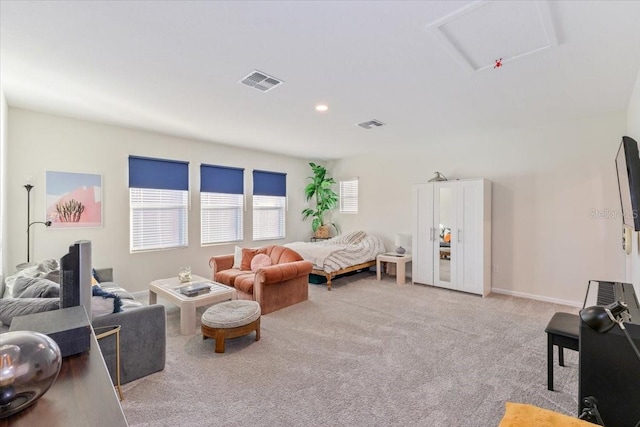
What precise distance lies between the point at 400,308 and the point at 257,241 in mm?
3349

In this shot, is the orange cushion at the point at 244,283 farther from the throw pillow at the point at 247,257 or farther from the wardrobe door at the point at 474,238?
the wardrobe door at the point at 474,238

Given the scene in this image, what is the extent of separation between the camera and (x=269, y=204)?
6645mm

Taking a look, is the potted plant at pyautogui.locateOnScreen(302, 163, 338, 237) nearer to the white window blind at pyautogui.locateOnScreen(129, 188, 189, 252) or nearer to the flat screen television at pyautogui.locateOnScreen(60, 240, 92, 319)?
the white window blind at pyautogui.locateOnScreen(129, 188, 189, 252)

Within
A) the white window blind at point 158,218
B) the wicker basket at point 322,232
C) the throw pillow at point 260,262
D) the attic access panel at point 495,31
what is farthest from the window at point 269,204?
the attic access panel at point 495,31

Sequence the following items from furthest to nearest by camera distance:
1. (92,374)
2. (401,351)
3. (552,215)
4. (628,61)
Answer: (552,215) → (401,351) → (628,61) → (92,374)

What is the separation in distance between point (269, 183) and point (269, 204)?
46 cm

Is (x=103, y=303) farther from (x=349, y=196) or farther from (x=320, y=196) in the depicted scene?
(x=349, y=196)

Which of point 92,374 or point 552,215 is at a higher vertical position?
point 552,215

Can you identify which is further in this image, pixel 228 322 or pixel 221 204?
pixel 221 204

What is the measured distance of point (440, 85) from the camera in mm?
3094

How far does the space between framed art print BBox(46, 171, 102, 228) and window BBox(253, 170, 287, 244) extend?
2.72 meters

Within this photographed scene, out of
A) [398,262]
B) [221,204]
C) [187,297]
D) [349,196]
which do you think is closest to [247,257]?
[221,204]

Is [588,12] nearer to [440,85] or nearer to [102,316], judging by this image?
[440,85]

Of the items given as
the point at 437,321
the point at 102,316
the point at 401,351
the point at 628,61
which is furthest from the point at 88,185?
the point at 628,61
